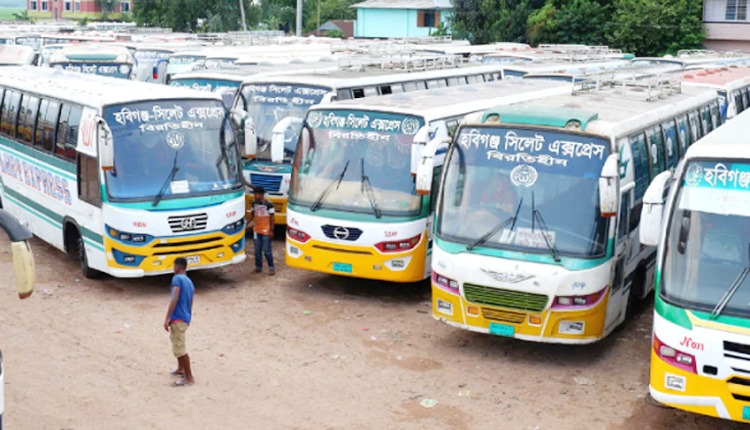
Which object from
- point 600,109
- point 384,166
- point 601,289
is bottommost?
point 601,289

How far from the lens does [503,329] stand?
1041cm

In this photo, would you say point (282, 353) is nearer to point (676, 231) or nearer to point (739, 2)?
point (676, 231)

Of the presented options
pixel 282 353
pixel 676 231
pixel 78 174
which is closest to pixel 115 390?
pixel 282 353

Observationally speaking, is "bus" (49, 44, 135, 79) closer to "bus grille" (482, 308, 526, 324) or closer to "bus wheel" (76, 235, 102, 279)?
"bus wheel" (76, 235, 102, 279)

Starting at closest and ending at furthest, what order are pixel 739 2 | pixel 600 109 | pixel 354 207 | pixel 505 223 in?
pixel 505 223 < pixel 600 109 < pixel 354 207 < pixel 739 2

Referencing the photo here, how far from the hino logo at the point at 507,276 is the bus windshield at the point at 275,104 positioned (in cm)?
654

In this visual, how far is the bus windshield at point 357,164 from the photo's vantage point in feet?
42.0

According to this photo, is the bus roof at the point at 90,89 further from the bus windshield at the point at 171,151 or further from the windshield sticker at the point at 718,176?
the windshield sticker at the point at 718,176

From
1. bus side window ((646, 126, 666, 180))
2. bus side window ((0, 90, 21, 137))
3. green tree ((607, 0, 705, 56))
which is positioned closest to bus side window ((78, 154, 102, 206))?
bus side window ((0, 90, 21, 137))

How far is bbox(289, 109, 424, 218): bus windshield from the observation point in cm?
1279

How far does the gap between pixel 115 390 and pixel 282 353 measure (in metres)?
1.97

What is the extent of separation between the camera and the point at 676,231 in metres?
8.52


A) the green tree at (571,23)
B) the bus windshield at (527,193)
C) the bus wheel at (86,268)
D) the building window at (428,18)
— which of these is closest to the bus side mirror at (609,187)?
the bus windshield at (527,193)

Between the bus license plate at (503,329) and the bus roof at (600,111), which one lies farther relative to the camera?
the bus roof at (600,111)
